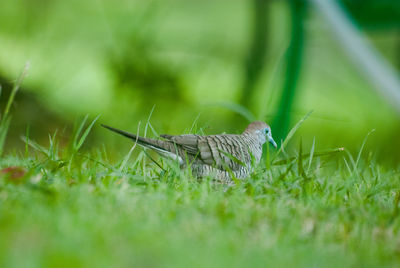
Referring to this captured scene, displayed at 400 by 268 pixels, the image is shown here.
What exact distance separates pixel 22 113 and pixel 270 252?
3.39 m

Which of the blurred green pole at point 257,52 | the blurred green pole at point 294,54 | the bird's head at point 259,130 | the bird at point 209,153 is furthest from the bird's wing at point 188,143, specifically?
the blurred green pole at point 257,52

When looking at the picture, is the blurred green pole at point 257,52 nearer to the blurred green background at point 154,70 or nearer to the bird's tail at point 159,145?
the blurred green background at point 154,70

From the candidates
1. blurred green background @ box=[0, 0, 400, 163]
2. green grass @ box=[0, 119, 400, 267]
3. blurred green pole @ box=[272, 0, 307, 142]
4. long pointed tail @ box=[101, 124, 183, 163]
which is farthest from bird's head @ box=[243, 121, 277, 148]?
blurred green pole @ box=[272, 0, 307, 142]

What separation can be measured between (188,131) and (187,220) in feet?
3.50

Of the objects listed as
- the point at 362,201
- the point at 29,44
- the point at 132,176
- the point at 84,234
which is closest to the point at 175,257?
the point at 84,234

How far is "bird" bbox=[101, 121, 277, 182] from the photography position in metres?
2.23

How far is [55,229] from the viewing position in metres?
1.35

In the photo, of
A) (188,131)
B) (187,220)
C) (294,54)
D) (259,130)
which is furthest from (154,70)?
(187,220)

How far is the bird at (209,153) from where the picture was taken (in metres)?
2.23

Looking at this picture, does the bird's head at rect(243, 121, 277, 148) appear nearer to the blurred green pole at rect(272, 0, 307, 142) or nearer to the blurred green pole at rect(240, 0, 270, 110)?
the blurred green pole at rect(272, 0, 307, 142)

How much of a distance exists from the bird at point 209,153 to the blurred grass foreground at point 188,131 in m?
0.08

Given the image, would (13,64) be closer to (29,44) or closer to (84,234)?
(29,44)

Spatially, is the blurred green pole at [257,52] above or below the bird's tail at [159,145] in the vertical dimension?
above

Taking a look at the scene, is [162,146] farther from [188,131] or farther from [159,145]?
[188,131]
